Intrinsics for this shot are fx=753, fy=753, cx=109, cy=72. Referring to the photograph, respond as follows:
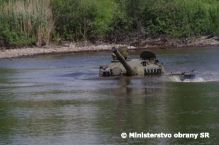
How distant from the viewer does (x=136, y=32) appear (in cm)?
10156

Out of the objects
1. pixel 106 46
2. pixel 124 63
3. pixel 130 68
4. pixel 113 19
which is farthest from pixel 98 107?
pixel 113 19

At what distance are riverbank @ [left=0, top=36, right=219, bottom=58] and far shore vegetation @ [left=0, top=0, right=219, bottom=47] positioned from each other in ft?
11.4

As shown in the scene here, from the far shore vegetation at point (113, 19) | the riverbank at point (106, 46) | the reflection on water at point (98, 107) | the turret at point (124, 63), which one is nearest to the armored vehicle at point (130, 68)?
the turret at point (124, 63)

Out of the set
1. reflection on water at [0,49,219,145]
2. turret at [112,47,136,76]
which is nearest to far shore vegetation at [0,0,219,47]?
reflection on water at [0,49,219,145]

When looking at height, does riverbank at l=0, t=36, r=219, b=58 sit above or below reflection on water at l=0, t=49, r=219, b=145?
below

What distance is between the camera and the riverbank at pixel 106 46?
283 feet

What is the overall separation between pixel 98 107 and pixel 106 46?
57.0 metres

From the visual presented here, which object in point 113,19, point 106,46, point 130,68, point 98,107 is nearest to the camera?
point 98,107

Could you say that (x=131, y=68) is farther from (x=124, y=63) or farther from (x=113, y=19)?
(x=113, y=19)

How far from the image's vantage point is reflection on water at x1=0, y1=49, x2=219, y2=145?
27391 mm

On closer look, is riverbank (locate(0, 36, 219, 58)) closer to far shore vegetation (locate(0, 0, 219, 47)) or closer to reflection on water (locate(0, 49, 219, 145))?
far shore vegetation (locate(0, 0, 219, 47))

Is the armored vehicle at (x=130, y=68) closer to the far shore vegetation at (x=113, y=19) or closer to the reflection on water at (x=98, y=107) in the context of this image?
the reflection on water at (x=98, y=107)

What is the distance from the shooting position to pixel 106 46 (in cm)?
9169

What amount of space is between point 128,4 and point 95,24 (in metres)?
6.97
